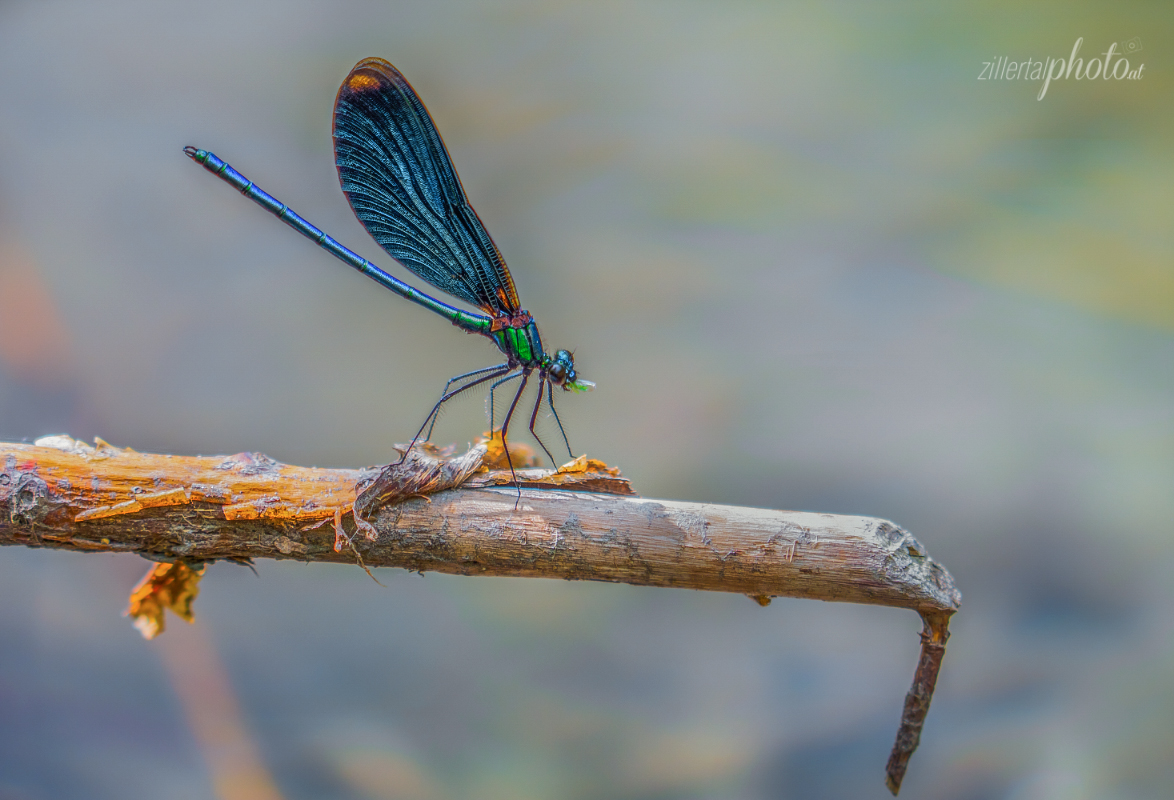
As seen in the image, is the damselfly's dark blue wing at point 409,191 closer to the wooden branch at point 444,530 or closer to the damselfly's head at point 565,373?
the damselfly's head at point 565,373

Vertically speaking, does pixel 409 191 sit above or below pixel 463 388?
above

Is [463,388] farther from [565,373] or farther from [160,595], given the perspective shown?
[160,595]

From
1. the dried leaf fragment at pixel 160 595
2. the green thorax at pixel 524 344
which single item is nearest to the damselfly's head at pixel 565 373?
the green thorax at pixel 524 344

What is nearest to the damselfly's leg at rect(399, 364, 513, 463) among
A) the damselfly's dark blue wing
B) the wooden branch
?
the damselfly's dark blue wing

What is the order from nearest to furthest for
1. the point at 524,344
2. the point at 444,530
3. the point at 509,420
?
the point at 444,530 < the point at 509,420 < the point at 524,344

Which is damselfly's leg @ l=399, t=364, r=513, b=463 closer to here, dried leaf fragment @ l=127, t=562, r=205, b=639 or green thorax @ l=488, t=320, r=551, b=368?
green thorax @ l=488, t=320, r=551, b=368

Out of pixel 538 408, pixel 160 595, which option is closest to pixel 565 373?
pixel 538 408
